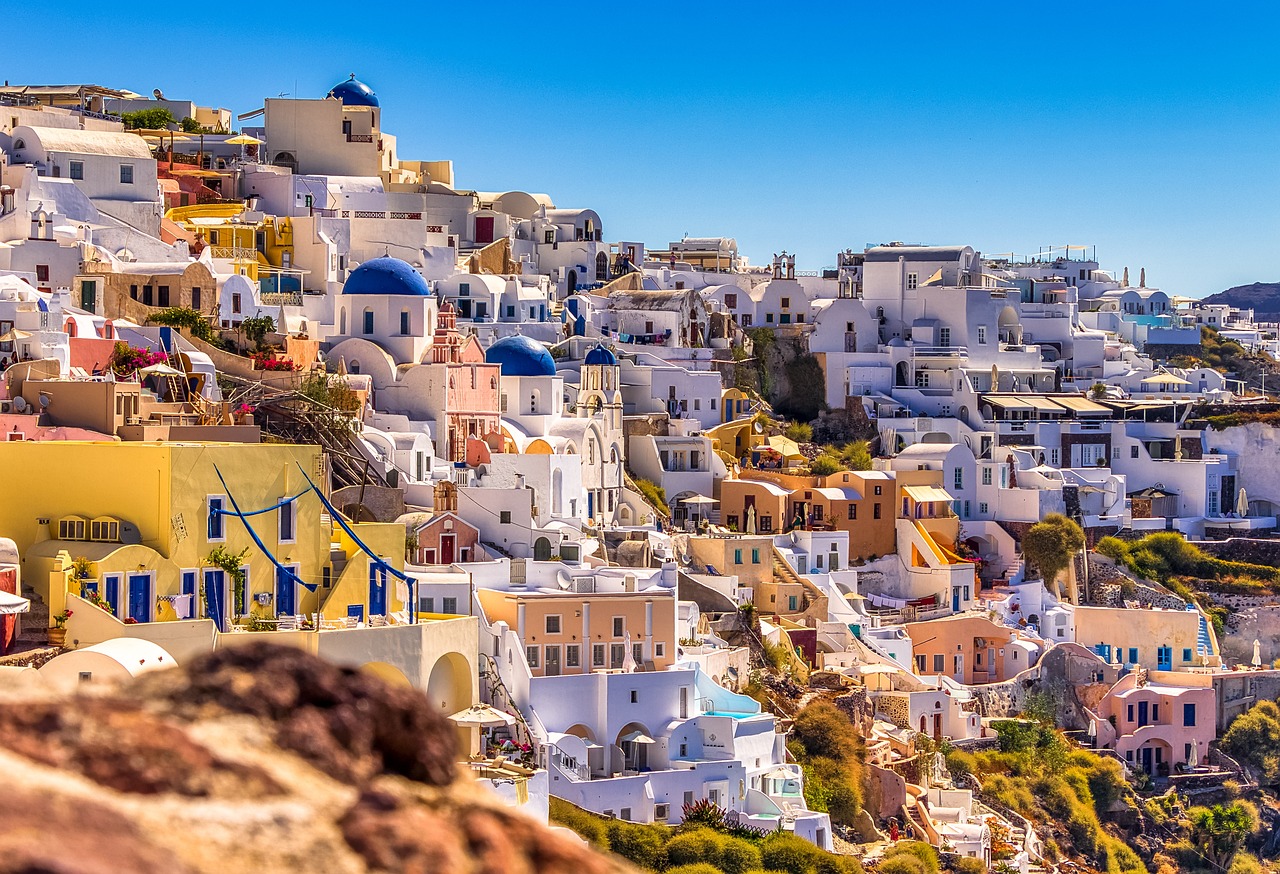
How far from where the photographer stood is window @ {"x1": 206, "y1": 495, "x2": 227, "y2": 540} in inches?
1061

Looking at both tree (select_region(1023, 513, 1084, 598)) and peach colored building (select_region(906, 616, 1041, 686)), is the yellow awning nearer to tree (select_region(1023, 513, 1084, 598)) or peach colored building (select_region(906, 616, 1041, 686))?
tree (select_region(1023, 513, 1084, 598))

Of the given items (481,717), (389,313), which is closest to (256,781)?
(481,717)

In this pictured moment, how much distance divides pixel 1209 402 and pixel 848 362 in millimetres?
11444

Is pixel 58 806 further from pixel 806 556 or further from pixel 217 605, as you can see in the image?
pixel 806 556

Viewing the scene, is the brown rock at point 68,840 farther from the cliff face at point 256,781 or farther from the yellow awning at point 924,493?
the yellow awning at point 924,493

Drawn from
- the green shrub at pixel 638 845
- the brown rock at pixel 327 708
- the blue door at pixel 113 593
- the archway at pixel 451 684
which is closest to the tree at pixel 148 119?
the archway at pixel 451 684

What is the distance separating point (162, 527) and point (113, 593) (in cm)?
128

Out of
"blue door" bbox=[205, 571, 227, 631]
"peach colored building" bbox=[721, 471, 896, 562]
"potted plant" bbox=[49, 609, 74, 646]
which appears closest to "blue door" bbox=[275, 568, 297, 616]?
"blue door" bbox=[205, 571, 227, 631]

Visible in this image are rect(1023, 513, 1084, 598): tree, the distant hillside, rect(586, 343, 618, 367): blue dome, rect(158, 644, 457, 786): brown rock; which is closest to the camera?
rect(158, 644, 457, 786): brown rock

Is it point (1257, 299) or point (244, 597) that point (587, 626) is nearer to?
point (244, 597)

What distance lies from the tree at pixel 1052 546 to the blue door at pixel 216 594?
25.9 m

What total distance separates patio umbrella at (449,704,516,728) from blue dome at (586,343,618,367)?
17.4 metres

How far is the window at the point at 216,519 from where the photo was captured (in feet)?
88.4

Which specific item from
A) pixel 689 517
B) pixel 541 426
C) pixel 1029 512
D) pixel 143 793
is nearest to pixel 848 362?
pixel 1029 512
